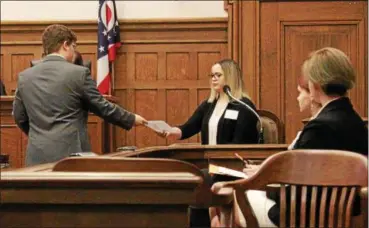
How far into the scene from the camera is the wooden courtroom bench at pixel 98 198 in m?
1.56

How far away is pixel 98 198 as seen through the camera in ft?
5.21

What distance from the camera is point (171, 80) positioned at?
6523 millimetres

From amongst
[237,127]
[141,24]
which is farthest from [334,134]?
[141,24]

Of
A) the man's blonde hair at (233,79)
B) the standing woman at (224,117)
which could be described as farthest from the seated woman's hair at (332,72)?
the man's blonde hair at (233,79)

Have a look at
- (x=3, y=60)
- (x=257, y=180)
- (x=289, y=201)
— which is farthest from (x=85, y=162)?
(x=3, y=60)

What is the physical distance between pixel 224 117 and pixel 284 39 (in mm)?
2292

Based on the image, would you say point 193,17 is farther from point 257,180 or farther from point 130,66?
point 257,180

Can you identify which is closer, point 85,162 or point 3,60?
point 85,162

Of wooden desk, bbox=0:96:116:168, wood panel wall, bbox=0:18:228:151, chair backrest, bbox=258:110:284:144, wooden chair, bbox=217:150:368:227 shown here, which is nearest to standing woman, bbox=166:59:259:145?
chair backrest, bbox=258:110:284:144

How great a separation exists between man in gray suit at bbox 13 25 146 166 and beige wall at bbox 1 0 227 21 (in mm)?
3196

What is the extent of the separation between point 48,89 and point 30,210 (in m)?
1.85

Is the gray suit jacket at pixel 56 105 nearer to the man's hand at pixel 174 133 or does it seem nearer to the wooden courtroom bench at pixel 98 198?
the man's hand at pixel 174 133

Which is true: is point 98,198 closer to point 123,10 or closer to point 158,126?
point 158,126

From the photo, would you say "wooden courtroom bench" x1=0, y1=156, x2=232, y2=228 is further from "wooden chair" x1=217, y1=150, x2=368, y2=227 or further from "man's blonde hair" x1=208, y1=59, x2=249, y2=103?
"man's blonde hair" x1=208, y1=59, x2=249, y2=103
